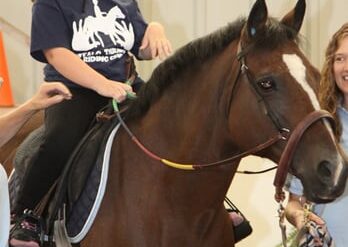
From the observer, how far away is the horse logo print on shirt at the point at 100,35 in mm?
1614

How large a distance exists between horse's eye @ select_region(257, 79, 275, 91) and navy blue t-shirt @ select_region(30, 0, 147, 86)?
1.83ft

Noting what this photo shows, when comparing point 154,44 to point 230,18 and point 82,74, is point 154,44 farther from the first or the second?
point 230,18

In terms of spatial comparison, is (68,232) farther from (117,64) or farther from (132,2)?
(132,2)

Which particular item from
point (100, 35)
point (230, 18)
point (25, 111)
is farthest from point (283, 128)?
point (230, 18)

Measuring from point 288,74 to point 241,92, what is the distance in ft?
0.39

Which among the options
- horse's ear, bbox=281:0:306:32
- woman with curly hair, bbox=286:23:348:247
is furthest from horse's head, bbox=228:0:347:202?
woman with curly hair, bbox=286:23:348:247

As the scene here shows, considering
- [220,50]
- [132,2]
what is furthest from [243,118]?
[132,2]

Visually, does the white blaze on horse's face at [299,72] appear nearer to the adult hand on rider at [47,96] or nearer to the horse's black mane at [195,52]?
the horse's black mane at [195,52]

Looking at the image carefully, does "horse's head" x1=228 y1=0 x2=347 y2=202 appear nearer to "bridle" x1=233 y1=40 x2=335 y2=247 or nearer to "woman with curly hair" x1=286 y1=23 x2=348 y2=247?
"bridle" x1=233 y1=40 x2=335 y2=247

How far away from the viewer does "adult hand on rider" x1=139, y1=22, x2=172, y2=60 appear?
5.38 ft

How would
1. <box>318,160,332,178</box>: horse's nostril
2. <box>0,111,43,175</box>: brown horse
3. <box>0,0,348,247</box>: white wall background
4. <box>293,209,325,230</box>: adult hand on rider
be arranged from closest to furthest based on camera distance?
<box>318,160,332,178</box>: horse's nostril
<box>293,209,325,230</box>: adult hand on rider
<box>0,111,43,175</box>: brown horse
<box>0,0,348,247</box>: white wall background

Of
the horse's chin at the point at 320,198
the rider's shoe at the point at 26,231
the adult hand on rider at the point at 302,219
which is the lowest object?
the adult hand on rider at the point at 302,219

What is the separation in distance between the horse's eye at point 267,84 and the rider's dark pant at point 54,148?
0.53 metres

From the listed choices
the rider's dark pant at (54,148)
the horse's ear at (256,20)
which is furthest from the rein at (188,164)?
the horse's ear at (256,20)
